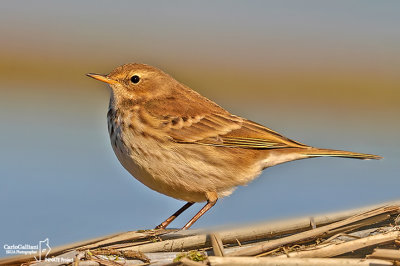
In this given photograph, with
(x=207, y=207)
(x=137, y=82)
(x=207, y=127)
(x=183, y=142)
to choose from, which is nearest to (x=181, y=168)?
(x=183, y=142)

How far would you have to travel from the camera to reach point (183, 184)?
6672 millimetres

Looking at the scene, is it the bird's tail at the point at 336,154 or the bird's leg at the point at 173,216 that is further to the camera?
the bird's leg at the point at 173,216

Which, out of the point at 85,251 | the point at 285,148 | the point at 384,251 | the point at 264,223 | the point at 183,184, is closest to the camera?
the point at 384,251

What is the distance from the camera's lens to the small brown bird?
6.68 m

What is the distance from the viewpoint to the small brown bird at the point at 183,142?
21.9ft

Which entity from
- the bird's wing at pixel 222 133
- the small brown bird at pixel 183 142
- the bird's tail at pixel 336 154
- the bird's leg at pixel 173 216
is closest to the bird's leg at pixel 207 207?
the small brown bird at pixel 183 142

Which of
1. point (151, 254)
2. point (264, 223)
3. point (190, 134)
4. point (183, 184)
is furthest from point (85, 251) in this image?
point (190, 134)

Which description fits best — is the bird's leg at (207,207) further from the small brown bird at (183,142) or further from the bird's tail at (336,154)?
the bird's tail at (336,154)

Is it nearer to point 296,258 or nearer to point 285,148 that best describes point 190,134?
point 285,148

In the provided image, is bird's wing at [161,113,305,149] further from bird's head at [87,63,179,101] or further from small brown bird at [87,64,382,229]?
bird's head at [87,63,179,101]

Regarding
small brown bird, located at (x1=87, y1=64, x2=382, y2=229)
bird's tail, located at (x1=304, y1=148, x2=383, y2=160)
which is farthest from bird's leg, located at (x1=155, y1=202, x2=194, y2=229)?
bird's tail, located at (x1=304, y1=148, x2=383, y2=160)

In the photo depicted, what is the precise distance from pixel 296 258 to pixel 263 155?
2.72m

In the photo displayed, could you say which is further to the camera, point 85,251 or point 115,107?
point 115,107

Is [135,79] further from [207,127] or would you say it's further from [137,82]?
[207,127]
